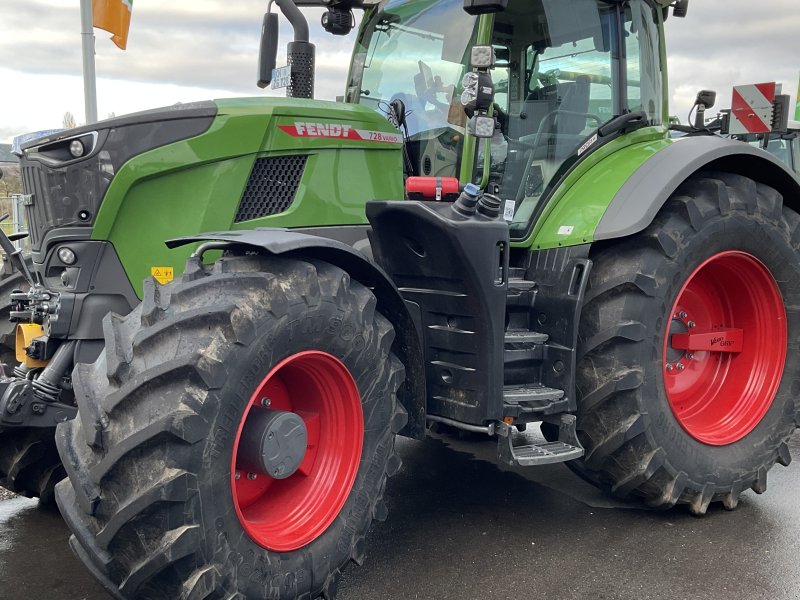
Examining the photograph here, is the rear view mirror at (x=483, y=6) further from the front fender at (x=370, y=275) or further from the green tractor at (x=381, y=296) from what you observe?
the front fender at (x=370, y=275)

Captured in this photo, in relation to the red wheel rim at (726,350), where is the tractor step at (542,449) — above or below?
below

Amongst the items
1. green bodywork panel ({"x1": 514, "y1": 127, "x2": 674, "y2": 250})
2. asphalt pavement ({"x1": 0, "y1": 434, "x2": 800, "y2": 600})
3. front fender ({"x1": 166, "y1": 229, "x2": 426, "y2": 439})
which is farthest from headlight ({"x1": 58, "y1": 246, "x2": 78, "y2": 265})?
green bodywork panel ({"x1": 514, "y1": 127, "x2": 674, "y2": 250})

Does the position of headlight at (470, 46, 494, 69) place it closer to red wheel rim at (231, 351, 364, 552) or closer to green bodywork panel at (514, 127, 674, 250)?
green bodywork panel at (514, 127, 674, 250)

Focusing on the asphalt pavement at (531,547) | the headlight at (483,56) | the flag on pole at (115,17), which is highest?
the flag on pole at (115,17)

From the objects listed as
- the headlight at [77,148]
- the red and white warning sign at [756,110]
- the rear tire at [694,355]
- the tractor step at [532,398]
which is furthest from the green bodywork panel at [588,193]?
the red and white warning sign at [756,110]

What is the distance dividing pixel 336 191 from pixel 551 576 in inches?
76.1

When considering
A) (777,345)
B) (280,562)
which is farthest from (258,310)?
(777,345)

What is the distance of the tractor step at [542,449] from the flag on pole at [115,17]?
22.4 ft

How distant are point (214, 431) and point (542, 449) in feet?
5.36

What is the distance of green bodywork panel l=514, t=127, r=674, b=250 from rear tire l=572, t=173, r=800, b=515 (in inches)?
7.2

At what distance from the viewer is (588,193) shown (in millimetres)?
3916

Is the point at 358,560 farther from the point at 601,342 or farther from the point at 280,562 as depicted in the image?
the point at 601,342

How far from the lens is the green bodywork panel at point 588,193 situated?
3764 mm

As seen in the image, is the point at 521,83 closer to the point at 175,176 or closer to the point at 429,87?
the point at 429,87
